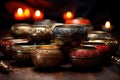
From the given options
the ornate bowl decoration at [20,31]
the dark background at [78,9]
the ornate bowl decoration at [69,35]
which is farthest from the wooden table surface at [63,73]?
the dark background at [78,9]

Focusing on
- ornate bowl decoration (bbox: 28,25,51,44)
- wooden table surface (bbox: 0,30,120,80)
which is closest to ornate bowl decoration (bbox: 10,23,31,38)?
ornate bowl decoration (bbox: 28,25,51,44)

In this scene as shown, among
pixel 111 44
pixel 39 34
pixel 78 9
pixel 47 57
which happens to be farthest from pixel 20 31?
pixel 78 9

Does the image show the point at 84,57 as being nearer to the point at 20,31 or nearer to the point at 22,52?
the point at 22,52

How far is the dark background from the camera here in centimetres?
322

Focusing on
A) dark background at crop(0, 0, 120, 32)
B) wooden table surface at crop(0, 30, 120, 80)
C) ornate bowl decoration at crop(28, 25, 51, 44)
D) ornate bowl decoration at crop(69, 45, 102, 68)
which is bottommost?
wooden table surface at crop(0, 30, 120, 80)

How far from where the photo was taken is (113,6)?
3.26m

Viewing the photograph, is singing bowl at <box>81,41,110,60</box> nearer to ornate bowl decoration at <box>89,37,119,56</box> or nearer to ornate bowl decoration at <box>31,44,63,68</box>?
ornate bowl decoration at <box>89,37,119,56</box>

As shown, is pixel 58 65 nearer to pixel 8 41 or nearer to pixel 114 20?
pixel 8 41

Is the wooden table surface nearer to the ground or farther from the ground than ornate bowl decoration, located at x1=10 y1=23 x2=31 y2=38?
nearer to the ground

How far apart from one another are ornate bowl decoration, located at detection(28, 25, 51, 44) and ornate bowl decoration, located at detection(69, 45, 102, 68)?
0.88 ft

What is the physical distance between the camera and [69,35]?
Answer: 1.50 meters

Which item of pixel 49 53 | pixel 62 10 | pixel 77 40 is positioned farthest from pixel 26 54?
pixel 62 10

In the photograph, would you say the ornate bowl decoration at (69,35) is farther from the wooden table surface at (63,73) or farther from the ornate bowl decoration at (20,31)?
the ornate bowl decoration at (20,31)

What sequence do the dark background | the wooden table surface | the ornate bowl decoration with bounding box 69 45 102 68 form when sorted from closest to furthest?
the wooden table surface < the ornate bowl decoration with bounding box 69 45 102 68 < the dark background
